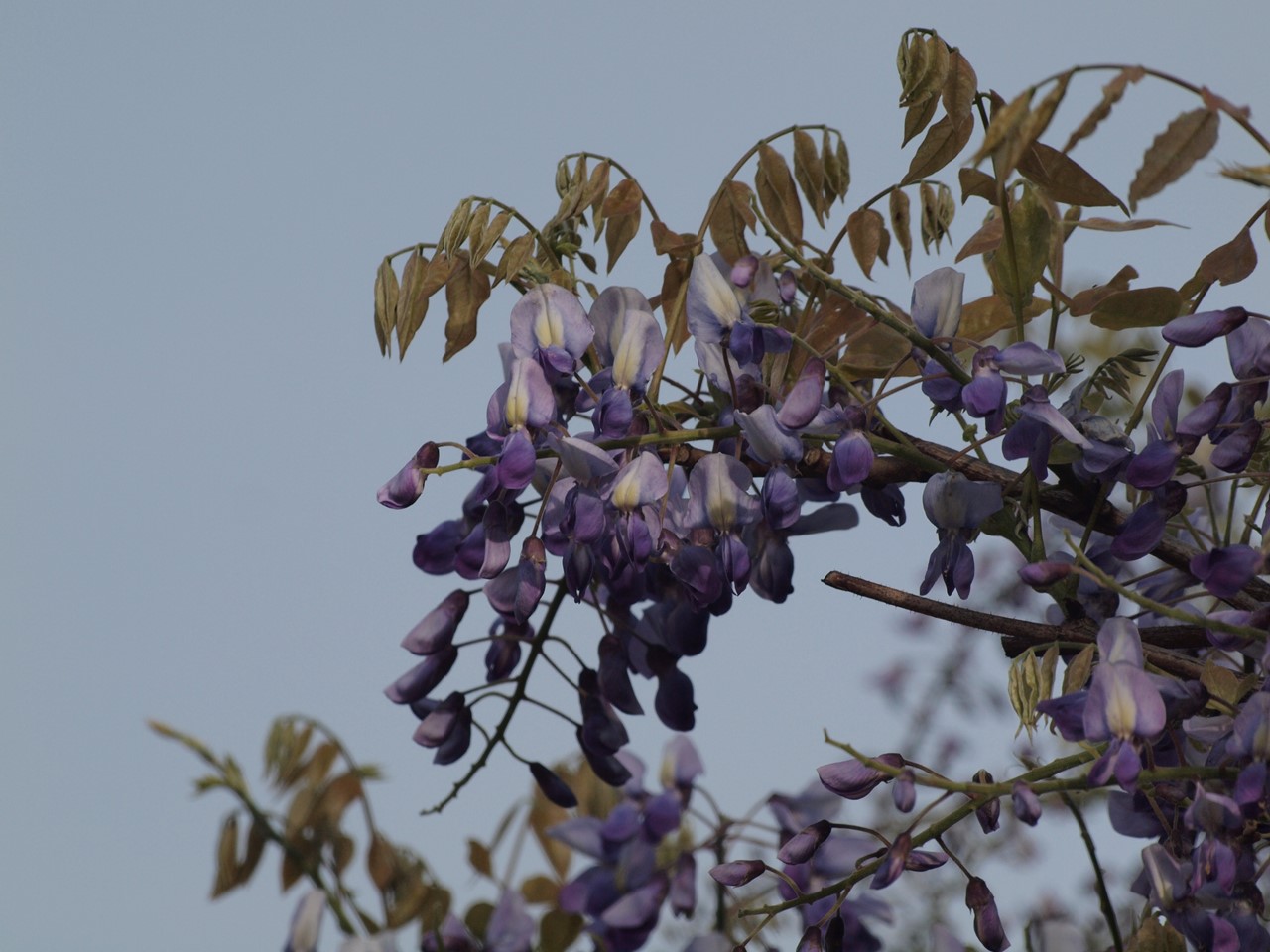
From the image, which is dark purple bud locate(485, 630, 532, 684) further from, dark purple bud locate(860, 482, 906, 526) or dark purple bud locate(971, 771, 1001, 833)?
dark purple bud locate(971, 771, 1001, 833)

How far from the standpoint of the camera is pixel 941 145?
3.51ft

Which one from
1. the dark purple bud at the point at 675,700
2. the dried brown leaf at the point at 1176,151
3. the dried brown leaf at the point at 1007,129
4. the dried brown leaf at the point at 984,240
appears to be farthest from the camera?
the dark purple bud at the point at 675,700

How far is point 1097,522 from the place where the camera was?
1051 mm

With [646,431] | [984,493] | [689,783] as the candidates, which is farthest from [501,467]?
[689,783]

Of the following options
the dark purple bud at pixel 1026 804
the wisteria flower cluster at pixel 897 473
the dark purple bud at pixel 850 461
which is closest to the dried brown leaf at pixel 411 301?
the wisteria flower cluster at pixel 897 473

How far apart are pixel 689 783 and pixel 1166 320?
2.48 feet

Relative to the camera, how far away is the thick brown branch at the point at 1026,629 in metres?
0.93

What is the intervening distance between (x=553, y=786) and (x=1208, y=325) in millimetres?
668

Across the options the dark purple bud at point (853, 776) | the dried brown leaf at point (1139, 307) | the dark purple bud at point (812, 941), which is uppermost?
the dried brown leaf at point (1139, 307)

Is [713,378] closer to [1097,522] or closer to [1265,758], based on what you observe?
[1097,522]

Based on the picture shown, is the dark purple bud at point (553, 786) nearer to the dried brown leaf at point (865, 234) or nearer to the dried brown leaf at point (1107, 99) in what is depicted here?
the dried brown leaf at point (865, 234)

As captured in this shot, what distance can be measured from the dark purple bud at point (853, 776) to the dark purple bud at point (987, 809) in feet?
0.17

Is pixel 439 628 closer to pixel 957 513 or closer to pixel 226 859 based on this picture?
pixel 957 513

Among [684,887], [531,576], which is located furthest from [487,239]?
[684,887]
